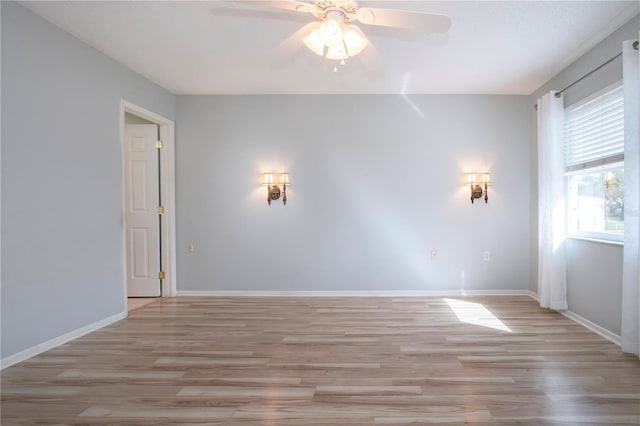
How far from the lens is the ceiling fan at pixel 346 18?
196 cm

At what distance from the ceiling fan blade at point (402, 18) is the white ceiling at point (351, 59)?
1.46 feet

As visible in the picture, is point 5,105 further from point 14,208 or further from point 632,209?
point 632,209

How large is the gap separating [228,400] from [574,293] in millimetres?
3607

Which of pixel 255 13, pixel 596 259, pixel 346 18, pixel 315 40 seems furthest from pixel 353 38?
pixel 596 259

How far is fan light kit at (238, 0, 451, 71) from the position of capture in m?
1.96

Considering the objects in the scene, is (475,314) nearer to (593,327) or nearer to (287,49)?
(593,327)

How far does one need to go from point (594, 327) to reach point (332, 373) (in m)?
2.67

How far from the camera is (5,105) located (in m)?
2.43

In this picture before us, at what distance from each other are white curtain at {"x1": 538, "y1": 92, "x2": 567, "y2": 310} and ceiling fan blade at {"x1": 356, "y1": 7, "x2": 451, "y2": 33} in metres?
2.38

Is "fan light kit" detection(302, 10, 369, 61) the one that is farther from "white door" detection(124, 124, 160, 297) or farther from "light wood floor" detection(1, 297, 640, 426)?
"white door" detection(124, 124, 160, 297)

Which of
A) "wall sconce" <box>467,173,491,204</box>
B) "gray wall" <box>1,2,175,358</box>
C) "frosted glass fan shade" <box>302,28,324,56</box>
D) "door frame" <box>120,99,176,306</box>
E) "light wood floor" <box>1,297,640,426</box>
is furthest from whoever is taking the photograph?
"door frame" <box>120,99,176,306</box>

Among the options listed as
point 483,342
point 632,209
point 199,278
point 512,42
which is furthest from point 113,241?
point 632,209

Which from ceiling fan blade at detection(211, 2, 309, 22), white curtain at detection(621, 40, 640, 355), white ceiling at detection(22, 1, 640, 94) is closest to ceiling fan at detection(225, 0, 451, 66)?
ceiling fan blade at detection(211, 2, 309, 22)

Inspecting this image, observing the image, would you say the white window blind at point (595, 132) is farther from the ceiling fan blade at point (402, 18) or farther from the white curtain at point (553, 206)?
the ceiling fan blade at point (402, 18)
